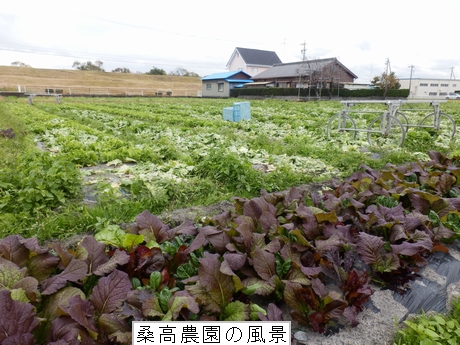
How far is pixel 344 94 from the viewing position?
106ft

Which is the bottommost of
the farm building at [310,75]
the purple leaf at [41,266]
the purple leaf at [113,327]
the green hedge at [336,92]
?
the purple leaf at [113,327]

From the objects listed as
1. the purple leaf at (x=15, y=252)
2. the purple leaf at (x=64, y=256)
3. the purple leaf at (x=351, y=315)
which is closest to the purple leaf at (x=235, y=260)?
the purple leaf at (x=351, y=315)

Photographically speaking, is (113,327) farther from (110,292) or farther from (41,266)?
(41,266)

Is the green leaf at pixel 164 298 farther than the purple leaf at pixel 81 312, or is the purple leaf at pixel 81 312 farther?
the green leaf at pixel 164 298

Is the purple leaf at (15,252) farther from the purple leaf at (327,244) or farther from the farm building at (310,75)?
the farm building at (310,75)

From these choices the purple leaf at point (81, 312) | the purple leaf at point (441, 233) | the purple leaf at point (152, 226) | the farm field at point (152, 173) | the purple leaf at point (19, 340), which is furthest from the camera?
the farm field at point (152, 173)

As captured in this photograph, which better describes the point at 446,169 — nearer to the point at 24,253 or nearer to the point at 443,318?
the point at 443,318

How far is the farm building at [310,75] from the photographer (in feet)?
112

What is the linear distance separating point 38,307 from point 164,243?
0.85 meters

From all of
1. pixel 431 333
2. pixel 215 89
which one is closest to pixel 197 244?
pixel 431 333

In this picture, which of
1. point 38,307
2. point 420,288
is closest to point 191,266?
point 38,307

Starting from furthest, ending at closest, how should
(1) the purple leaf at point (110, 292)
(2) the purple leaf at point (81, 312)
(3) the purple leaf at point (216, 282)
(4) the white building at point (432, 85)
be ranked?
1. (4) the white building at point (432, 85)
2. (3) the purple leaf at point (216, 282)
3. (1) the purple leaf at point (110, 292)
4. (2) the purple leaf at point (81, 312)
